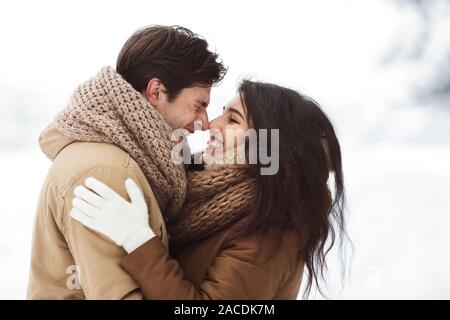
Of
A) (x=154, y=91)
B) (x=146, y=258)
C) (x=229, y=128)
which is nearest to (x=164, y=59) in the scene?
(x=154, y=91)

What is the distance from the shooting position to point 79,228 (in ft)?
3.76

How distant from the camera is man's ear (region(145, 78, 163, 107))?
1.45 m

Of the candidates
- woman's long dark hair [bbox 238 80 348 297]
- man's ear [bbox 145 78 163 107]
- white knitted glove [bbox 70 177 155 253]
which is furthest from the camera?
man's ear [bbox 145 78 163 107]

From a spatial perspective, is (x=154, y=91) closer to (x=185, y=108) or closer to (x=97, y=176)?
(x=185, y=108)

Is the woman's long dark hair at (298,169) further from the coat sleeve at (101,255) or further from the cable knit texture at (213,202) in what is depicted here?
the coat sleeve at (101,255)

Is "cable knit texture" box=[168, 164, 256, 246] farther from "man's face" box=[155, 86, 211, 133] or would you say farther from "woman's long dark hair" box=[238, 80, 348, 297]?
"man's face" box=[155, 86, 211, 133]

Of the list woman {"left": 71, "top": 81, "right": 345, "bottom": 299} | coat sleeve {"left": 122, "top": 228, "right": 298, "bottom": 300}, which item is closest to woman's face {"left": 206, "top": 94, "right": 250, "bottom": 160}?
woman {"left": 71, "top": 81, "right": 345, "bottom": 299}

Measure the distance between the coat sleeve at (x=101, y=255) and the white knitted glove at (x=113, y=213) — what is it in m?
0.02

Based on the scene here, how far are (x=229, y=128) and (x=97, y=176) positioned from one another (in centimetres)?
38

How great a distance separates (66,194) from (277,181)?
483 millimetres

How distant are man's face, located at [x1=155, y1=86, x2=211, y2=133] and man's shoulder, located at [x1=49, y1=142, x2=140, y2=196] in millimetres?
299

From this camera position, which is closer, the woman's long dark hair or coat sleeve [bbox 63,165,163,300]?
coat sleeve [bbox 63,165,163,300]

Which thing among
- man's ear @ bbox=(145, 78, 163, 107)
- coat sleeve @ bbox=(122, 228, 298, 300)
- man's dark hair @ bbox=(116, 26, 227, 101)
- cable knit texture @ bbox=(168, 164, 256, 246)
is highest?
man's dark hair @ bbox=(116, 26, 227, 101)

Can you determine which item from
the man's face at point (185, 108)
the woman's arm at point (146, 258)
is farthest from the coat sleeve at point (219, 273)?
the man's face at point (185, 108)
